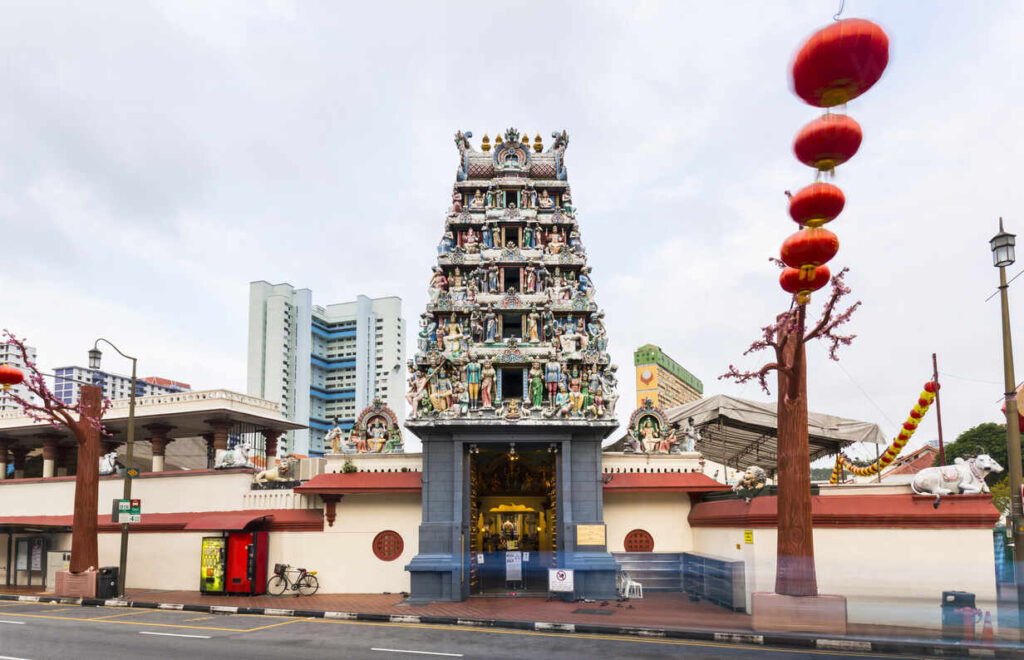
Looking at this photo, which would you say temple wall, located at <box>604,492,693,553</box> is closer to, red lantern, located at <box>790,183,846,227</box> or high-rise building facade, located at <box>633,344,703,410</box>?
red lantern, located at <box>790,183,846,227</box>

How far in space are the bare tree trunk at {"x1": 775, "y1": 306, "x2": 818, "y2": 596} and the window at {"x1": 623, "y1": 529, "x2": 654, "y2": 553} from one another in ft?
35.4

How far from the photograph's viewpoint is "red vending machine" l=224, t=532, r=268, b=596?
89.0 ft

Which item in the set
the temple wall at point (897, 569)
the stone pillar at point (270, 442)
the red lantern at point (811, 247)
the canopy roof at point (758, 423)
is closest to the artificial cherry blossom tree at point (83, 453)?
the stone pillar at point (270, 442)

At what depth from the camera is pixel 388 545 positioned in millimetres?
28594

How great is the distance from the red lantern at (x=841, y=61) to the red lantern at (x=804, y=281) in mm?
4229

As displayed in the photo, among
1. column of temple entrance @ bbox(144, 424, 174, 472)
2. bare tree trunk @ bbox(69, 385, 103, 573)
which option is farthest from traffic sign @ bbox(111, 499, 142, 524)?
column of temple entrance @ bbox(144, 424, 174, 472)

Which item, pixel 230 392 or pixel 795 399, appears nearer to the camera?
pixel 795 399

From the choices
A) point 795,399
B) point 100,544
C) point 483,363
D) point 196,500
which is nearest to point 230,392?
point 196,500

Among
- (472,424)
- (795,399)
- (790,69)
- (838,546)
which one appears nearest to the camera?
(790,69)

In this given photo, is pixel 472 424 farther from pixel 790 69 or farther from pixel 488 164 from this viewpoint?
pixel 790 69

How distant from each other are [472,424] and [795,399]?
39.0ft

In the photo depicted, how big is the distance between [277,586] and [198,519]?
166 inches

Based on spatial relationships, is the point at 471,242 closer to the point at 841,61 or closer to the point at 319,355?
the point at 841,61

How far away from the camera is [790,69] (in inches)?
350
